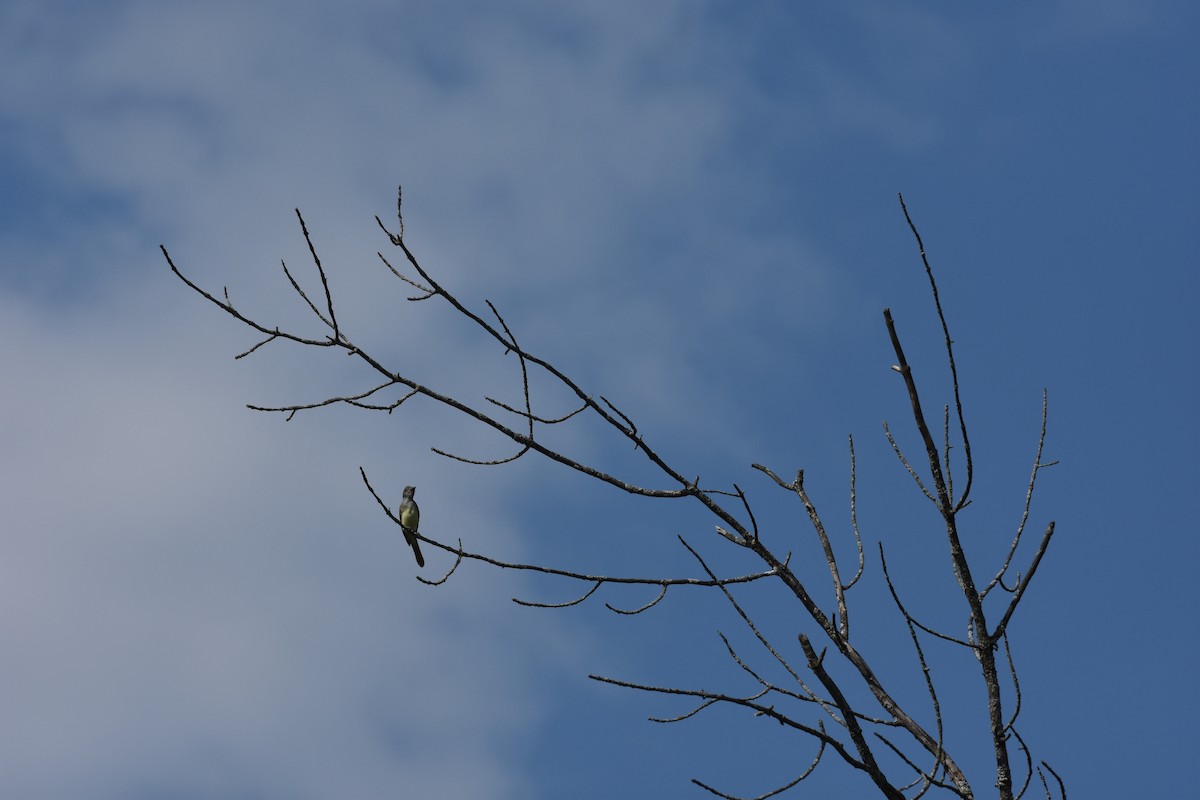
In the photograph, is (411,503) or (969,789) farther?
(411,503)

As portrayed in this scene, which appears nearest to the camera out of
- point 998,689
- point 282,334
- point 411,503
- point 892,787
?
point 892,787

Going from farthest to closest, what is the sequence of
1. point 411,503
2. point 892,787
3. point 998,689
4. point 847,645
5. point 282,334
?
point 411,503 → point 282,334 → point 847,645 → point 998,689 → point 892,787

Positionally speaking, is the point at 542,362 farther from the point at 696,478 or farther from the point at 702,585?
the point at 702,585

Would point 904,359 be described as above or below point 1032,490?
below

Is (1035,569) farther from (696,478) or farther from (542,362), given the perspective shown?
(542,362)

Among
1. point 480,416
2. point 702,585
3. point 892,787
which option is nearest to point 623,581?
point 702,585

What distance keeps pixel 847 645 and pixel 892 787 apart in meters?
→ 0.62

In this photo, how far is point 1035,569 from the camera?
3518mm

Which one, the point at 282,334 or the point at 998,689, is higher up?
the point at 282,334

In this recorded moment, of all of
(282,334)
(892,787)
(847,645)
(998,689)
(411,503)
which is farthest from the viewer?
(411,503)

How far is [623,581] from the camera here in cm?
389

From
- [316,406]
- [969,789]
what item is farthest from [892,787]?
[316,406]

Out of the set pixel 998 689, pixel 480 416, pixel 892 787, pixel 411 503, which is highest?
pixel 411 503

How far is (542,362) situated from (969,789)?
1.87 meters
